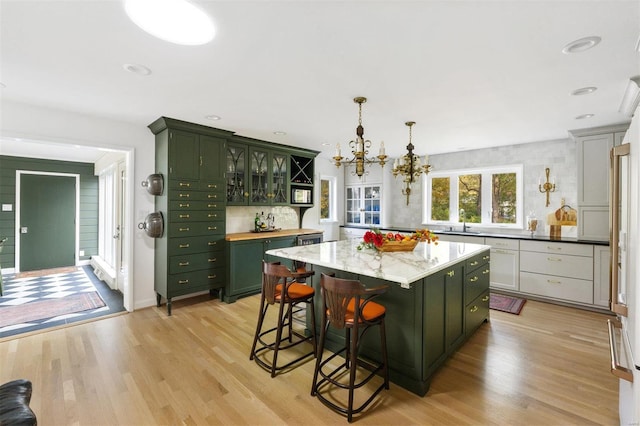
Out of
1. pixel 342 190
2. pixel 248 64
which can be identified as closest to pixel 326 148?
pixel 342 190

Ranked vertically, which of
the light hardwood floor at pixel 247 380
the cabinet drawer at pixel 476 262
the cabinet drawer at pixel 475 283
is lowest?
the light hardwood floor at pixel 247 380

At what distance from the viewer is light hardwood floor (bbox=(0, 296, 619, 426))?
1879mm

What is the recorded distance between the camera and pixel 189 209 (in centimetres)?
381

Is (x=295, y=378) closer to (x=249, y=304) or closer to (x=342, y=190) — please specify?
(x=249, y=304)

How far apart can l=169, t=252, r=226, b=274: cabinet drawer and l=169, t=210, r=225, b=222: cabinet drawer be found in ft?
1.54

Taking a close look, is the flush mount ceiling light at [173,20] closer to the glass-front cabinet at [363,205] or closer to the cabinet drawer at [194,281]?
the cabinet drawer at [194,281]

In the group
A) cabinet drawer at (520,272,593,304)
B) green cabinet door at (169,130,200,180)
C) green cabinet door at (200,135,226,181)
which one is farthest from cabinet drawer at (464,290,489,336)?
green cabinet door at (169,130,200,180)

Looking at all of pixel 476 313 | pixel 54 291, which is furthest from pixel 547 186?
pixel 54 291

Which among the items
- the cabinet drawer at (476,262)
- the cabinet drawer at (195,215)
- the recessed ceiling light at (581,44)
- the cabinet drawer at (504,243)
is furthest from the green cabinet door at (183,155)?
the cabinet drawer at (504,243)

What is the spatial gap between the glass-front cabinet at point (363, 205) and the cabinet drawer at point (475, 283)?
3267 mm

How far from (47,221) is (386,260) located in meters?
7.19

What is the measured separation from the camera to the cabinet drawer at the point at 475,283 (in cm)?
281

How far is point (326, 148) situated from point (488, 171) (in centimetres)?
296

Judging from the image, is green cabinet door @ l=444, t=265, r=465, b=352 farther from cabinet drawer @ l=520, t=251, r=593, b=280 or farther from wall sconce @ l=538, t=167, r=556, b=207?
wall sconce @ l=538, t=167, r=556, b=207
